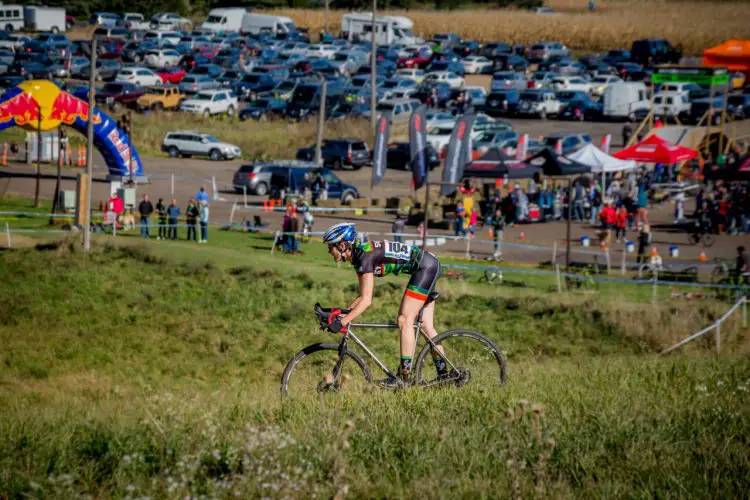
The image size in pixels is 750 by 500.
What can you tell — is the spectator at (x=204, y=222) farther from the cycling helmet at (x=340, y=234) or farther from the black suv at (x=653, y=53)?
the black suv at (x=653, y=53)

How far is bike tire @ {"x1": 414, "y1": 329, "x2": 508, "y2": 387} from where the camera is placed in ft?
32.1

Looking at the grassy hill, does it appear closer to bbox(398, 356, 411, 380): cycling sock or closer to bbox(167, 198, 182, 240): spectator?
bbox(398, 356, 411, 380): cycling sock

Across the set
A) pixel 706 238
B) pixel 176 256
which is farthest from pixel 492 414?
pixel 706 238

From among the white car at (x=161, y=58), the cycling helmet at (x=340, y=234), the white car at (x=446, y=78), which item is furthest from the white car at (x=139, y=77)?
the cycling helmet at (x=340, y=234)

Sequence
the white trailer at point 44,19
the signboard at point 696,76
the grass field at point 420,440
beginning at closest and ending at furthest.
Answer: the grass field at point 420,440
the signboard at point 696,76
the white trailer at point 44,19

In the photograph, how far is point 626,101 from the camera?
2491 inches

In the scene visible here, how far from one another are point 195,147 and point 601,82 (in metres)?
32.8

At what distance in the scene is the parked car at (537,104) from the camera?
6538cm

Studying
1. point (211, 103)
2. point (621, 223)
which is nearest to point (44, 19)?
point (211, 103)

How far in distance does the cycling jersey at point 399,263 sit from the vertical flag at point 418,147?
2578 cm

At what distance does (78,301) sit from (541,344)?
35.1 ft

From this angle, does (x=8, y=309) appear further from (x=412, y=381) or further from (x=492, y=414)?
(x=492, y=414)

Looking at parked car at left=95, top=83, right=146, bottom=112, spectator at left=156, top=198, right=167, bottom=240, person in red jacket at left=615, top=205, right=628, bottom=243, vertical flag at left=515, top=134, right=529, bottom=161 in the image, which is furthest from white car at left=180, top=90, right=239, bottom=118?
person in red jacket at left=615, top=205, right=628, bottom=243

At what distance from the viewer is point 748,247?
1357 inches
